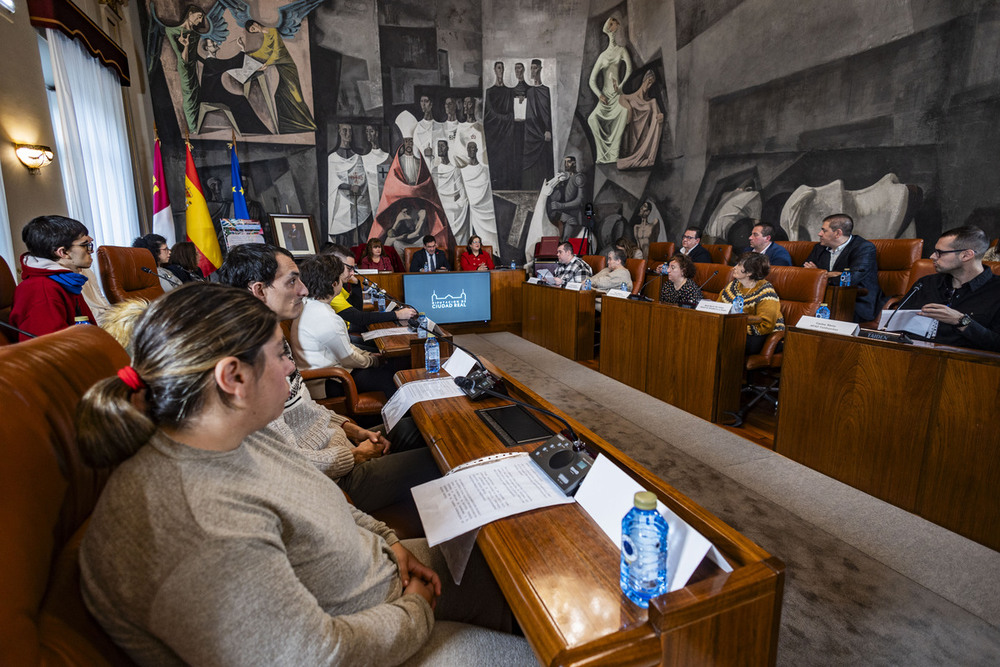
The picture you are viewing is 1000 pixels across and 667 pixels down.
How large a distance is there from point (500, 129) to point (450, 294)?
163 inches

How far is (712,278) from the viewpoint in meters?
4.68

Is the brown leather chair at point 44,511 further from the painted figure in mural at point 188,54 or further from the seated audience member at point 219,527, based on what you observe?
the painted figure in mural at point 188,54

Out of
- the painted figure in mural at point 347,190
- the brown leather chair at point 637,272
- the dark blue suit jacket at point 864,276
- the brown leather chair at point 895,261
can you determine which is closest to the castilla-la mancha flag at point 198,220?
the painted figure in mural at point 347,190

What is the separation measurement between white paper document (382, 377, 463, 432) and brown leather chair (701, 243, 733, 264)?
555 centimetres

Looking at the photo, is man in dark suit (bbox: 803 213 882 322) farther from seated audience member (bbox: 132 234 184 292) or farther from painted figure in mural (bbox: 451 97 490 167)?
seated audience member (bbox: 132 234 184 292)

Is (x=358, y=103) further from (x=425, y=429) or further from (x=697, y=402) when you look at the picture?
(x=425, y=429)

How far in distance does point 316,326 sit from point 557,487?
5.90 feet

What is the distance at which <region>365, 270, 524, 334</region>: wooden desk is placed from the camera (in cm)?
630

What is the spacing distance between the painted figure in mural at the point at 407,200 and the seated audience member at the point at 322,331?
227 inches

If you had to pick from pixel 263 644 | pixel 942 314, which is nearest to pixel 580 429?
pixel 263 644

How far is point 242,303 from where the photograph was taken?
2.67ft

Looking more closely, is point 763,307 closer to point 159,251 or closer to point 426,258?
point 426,258

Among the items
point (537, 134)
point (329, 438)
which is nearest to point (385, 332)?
point (329, 438)

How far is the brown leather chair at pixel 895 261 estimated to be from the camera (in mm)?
4197
